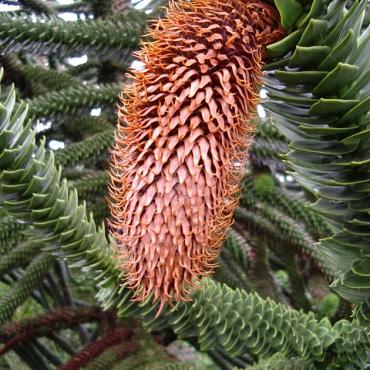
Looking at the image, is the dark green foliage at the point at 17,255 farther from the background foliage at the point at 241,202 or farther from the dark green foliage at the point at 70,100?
the dark green foliage at the point at 70,100

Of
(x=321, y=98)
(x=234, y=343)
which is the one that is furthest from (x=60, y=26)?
(x=321, y=98)

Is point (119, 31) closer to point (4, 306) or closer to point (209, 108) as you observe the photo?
point (4, 306)

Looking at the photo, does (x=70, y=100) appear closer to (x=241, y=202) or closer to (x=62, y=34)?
(x=62, y=34)

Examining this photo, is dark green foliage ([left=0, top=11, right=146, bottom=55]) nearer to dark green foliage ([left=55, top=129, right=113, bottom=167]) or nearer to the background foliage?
the background foliage

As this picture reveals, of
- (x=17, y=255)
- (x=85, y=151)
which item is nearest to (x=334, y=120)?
(x=85, y=151)

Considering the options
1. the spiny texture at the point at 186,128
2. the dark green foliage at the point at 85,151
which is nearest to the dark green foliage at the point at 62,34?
the dark green foliage at the point at 85,151

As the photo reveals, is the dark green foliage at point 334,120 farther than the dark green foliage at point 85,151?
No
